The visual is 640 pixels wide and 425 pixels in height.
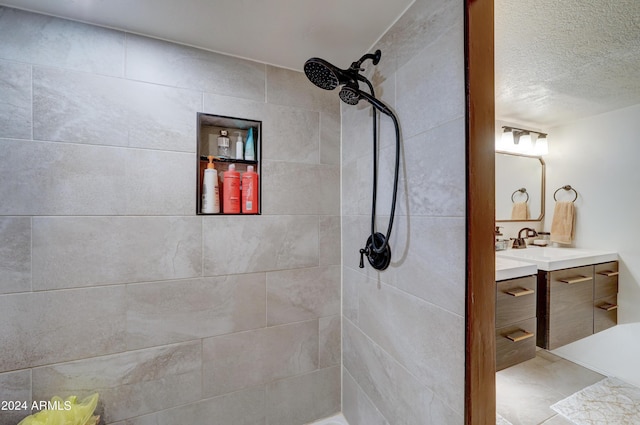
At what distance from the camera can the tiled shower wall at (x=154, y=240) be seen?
3.13ft

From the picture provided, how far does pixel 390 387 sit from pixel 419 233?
70cm

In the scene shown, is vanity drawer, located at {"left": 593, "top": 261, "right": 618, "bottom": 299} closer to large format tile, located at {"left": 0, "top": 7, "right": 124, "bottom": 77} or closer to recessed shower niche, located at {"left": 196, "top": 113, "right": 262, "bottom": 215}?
recessed shower niche, located at {"left": 196, "top": 113, "right": 262, "bottom": 215}

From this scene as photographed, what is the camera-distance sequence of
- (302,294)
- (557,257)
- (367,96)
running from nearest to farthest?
(367,96) → (302,294) → (557,257)

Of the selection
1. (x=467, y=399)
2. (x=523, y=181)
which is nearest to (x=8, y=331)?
(x=467, y=399)

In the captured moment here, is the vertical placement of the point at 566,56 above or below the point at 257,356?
above

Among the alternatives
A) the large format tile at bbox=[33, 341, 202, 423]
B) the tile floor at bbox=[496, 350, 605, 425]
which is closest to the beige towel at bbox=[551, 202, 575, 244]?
the tile floor at bbox=[496, 350, 605, 425]

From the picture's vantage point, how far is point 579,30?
115 cm

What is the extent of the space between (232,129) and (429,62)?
1002 mm

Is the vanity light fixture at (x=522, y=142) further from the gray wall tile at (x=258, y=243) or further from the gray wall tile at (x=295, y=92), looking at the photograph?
the gray wall tile at (x=258, y=243)

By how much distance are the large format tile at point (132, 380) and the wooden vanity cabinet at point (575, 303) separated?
2.13 m

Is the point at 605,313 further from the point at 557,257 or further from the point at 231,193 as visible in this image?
the point at 231,193

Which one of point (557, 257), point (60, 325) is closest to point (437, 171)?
point (60, 325)

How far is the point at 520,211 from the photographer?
231 cm

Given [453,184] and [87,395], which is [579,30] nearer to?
[453,184]
